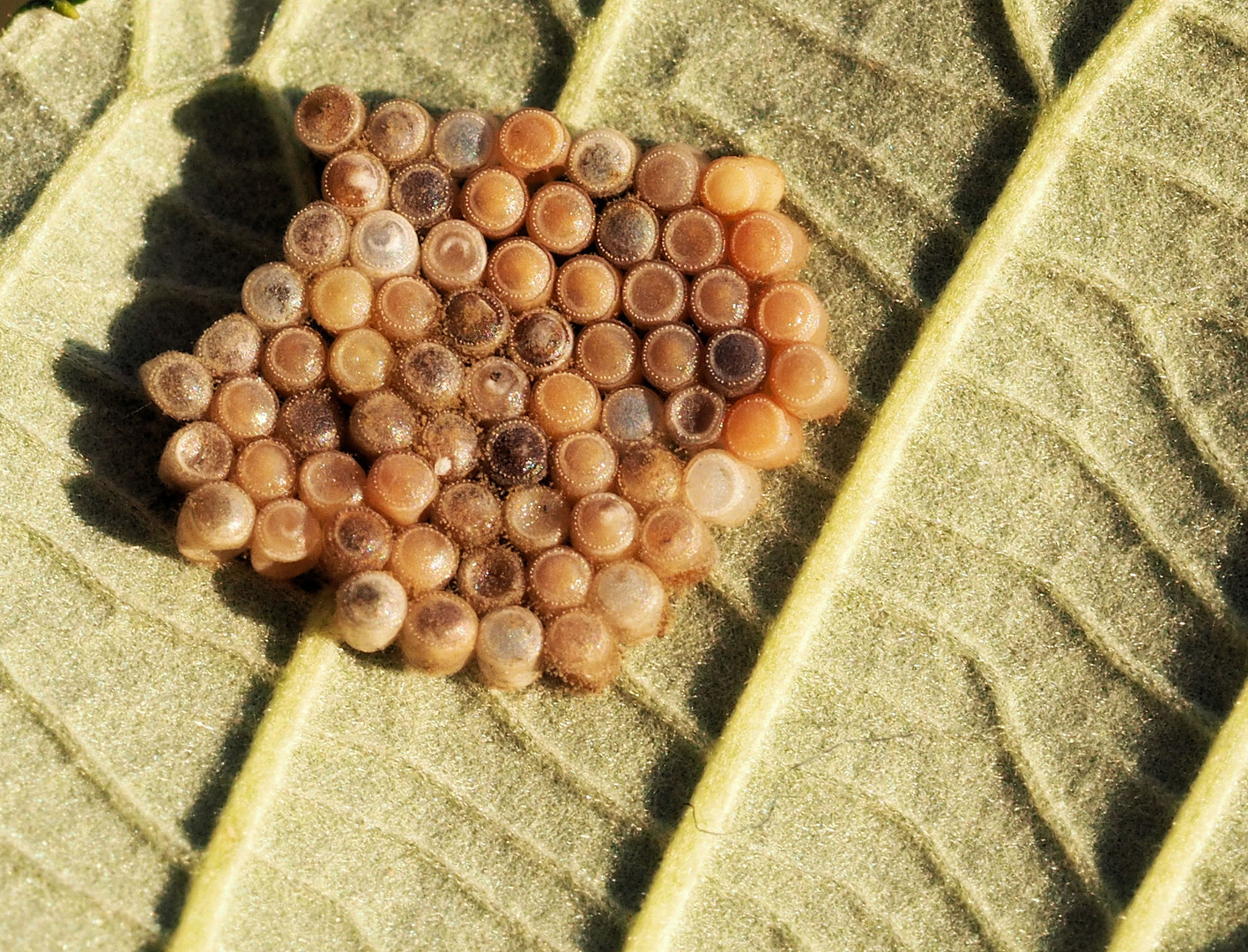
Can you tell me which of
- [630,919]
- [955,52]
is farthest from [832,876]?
[955,52]

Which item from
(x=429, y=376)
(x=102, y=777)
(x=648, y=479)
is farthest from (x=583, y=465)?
(x=102, y=777)

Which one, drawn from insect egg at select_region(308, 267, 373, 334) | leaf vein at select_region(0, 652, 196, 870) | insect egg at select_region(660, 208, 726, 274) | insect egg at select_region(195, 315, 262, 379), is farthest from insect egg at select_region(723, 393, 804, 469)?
leaf vein at select_region(0, 652, 196, 870)

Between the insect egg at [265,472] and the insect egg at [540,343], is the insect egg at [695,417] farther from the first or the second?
the insect egg at [265,472]

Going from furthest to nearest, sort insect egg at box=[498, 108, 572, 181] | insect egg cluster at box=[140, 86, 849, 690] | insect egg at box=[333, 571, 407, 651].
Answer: insect egg at box=[498, 108, 572, 181] → insect egg cluster at box=[140, 86, 849, 690] → insect egg at box=[333, 571, 407, 651]

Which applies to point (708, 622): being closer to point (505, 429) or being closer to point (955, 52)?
point (505, 429)

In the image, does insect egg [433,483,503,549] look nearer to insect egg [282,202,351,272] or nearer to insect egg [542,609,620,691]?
insect egg [542,609,620,691]

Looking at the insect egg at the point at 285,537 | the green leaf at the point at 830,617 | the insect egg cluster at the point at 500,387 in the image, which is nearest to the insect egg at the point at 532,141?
the insect egg cluster at the point at 500,387

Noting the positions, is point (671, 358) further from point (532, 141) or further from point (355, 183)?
point (355, 183)
